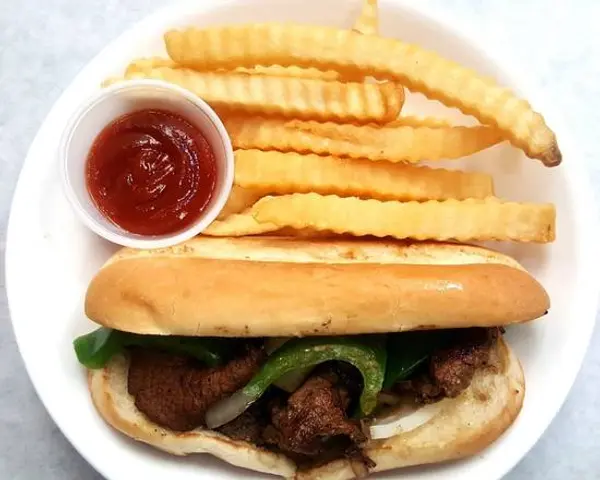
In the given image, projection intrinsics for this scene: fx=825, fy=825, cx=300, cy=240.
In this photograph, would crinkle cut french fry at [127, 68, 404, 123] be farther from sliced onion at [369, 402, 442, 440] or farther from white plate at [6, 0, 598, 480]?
sliced onion at [369, 402, 442, 440]

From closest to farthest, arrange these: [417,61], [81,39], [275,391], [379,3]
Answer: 1. [417,61]
2. [275,391]
3. [379,3]
4. [81,39]

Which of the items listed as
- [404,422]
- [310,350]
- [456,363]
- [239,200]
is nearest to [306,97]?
[239,200]

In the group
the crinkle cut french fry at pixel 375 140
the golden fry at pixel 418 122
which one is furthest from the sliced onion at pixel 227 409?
the golden fry at pixel 418 122

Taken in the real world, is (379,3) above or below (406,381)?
above

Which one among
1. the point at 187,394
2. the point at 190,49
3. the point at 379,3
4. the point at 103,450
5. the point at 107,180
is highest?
the point at 379,3

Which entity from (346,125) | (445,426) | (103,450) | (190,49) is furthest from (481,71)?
(103,450)

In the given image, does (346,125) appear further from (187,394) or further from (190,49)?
(187,394)
